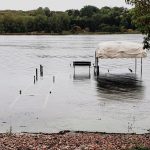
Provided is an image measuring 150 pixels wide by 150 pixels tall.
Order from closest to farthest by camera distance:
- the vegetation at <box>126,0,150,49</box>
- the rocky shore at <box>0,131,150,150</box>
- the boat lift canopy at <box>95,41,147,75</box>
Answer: the rocky shore at <box>0,131,150,150</box>, the vegetation at <box>126,0,150,49</box>, the boat lift canopy at <box>95,41,147,75</box>

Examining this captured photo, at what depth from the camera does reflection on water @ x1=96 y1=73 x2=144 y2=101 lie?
35.0m

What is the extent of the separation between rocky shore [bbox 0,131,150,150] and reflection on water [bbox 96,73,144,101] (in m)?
11.9

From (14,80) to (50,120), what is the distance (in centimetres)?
2031

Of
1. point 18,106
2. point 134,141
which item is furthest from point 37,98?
point 134,141

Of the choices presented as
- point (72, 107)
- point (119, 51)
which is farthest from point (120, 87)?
point (72, 107)

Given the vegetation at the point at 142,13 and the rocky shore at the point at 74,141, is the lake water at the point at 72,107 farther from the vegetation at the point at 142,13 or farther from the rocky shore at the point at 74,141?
the vegetation at the point at 142,13

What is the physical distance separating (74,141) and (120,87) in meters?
20.4

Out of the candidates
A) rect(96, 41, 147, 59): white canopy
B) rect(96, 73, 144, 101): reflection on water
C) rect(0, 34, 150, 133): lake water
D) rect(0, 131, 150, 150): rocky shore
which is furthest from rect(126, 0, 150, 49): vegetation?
rect(96, 41, 147, 59): white canopy

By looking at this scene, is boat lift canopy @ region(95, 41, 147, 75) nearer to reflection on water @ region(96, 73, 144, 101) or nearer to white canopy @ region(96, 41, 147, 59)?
white canopy @ region(96, 41, 147, 59)

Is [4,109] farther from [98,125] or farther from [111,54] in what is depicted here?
[111,54]

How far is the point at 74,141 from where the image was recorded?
2047cm

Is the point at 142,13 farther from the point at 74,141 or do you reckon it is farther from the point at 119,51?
the point at 119,51

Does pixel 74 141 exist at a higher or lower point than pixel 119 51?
lower

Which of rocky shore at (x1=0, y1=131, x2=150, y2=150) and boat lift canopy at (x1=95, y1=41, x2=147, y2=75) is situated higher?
boat lift canopy at (x1=95, y1=41, x2=147, y2=75)
